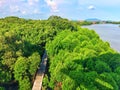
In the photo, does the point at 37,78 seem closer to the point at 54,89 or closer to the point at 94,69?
the point at 54,89

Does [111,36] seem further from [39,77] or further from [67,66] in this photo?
[67,66]

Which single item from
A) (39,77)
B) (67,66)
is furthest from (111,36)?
(67,66)

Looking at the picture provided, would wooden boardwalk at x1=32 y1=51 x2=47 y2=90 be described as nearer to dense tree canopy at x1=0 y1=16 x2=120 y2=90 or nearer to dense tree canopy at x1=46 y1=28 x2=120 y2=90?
dense tree canopy at x1=0 y1=16 x2=120 y2=90

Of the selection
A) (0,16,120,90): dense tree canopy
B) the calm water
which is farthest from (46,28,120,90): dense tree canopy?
the calm water

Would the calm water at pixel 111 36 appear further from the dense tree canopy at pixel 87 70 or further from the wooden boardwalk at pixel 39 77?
the dense tree canopy at pixel 87 70

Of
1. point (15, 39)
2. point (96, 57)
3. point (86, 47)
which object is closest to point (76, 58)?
point (96, 57)

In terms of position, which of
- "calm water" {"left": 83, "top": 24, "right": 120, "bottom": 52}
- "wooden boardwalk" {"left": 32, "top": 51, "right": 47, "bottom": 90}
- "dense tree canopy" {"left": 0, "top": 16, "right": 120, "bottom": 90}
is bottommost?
"calm water" {"left": 83, "top": 24, "right": 120, "bottom": 52}

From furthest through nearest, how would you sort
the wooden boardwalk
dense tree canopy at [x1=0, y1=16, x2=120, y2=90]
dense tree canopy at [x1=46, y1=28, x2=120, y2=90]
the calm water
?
the calm water → the wooden boardwalk → dense tree canopy at [x1=0, y1=16, x2=120, y2=90] → dense tree canopy at [x1=46, y1=28, x2=120, y2=90]

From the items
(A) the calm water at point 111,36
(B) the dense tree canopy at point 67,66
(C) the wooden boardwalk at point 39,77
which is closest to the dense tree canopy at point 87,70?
(B) the dense tree canopy at point 67,66

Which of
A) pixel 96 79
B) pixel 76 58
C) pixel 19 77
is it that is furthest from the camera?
pixel 19 77

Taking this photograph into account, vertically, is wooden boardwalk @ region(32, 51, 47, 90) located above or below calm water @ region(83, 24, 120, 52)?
above

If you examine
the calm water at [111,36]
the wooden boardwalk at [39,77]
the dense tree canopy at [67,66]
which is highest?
the dense tree canopy at [67,66]
